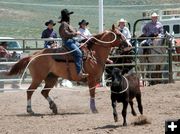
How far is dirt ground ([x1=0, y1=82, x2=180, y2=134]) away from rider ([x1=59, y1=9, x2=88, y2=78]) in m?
0.99

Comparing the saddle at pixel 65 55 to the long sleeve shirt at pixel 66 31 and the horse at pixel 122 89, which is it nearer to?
the long sleeve shirt at pixel 66 31

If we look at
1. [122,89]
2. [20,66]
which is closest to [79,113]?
[20,66]

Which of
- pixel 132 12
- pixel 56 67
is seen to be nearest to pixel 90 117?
pixel 56 67

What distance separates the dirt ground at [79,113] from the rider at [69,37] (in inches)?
38.9

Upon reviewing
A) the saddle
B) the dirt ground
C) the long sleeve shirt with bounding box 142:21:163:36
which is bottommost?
the dirt ground

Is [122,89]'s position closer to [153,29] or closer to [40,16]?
[153,29]

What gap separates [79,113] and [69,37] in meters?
1.57

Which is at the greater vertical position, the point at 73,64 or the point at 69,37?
the point at 69,37

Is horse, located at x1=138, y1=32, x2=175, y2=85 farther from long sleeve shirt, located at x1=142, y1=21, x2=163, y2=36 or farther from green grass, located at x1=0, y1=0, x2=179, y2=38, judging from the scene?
green grass, located at x1=0, y1=0, x2=179, y2=38

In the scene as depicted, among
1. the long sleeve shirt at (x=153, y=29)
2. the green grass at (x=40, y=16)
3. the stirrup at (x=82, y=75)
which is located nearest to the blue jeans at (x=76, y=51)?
the stirrup at (x=82, y=75)

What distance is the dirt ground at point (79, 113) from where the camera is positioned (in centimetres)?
1051

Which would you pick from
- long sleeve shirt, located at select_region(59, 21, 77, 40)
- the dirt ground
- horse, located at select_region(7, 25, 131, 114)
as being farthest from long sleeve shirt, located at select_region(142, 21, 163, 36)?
long sleeve shirt, located at select_region(59, 21, 77, 40)

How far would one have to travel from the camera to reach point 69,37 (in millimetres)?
13164

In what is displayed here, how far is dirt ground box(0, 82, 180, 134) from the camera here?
1051cm
